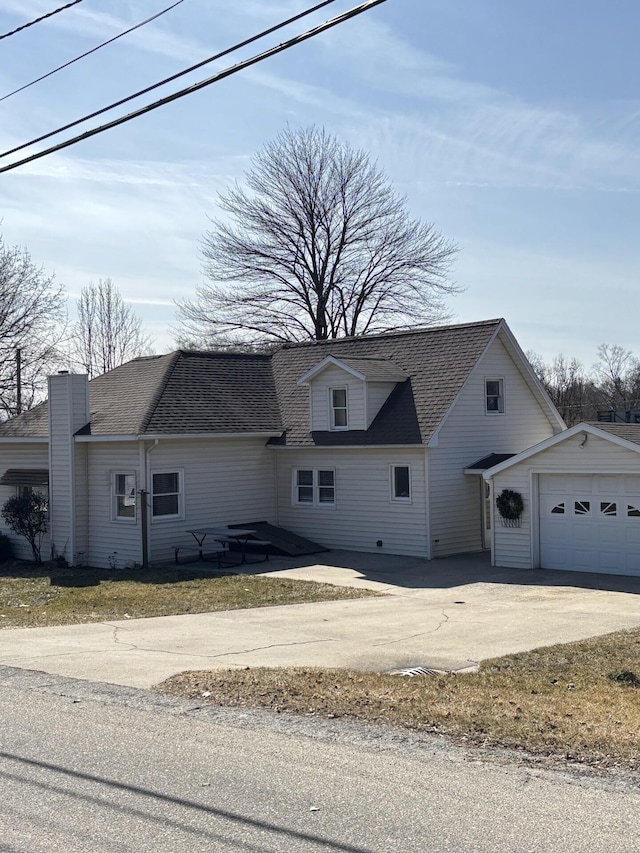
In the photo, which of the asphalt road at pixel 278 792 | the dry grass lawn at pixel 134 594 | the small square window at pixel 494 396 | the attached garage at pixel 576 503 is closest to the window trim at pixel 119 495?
the dry grass lawn at pixel 134 594

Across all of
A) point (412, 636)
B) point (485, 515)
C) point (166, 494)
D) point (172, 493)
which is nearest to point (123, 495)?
point (166, 494)

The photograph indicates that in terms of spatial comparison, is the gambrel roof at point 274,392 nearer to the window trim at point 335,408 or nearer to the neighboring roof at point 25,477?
the window trim at point 335,408

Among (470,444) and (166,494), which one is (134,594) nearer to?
(166,494)

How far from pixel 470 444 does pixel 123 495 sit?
9.37m

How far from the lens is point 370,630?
15289mm

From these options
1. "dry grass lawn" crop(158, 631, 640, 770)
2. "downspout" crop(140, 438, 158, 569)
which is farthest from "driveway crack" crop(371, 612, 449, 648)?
"downspout" crop(140, 438, 158, 569)

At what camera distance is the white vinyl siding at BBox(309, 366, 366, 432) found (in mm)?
26203

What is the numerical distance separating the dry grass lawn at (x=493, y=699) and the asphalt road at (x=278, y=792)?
0.51m

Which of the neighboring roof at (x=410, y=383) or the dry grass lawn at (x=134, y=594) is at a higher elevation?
the neighboring roof at (x=410, y=383)

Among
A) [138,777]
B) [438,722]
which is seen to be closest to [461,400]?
[438,722]

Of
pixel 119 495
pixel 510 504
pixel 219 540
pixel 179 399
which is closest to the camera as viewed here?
pixel 510 504

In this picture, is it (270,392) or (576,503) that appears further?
(270,392)

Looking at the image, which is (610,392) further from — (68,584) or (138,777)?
(138,777)

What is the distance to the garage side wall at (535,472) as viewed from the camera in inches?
830
